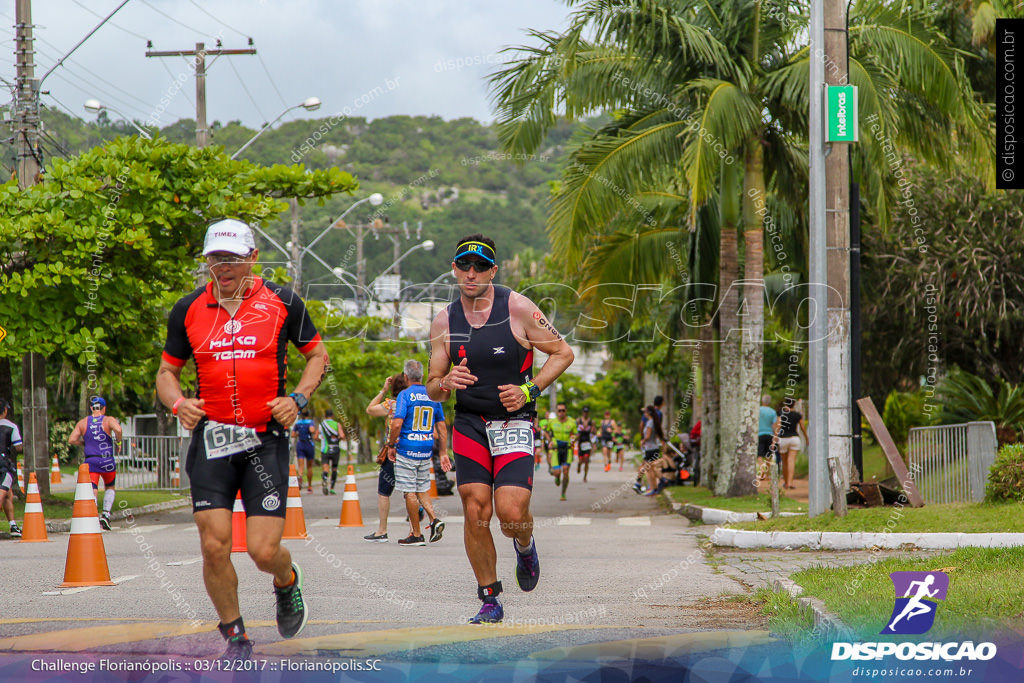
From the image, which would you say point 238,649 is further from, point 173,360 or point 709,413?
point 709,413

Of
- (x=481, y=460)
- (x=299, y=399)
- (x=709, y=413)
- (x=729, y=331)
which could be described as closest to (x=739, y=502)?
(x=729, y=331)

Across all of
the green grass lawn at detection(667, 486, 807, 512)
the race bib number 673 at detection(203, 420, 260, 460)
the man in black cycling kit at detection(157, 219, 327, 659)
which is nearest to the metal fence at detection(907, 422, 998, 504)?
the green grass lawn at detection(667, 486, 807, 512)

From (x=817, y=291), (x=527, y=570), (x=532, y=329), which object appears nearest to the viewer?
(x=532, y=329)

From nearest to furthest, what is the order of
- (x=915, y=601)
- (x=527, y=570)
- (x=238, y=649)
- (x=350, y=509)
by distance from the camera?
(x=238, y=649) < (x=915, y=601) < (x=527, y=570) < (x=350, y=509)

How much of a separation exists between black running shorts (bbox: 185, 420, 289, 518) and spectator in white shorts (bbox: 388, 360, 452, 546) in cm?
734

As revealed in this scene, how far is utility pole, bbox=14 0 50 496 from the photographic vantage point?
18.6 metres

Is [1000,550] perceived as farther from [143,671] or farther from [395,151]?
[395,151]

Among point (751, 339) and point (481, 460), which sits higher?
point (751, 339)

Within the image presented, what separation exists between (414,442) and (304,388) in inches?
289

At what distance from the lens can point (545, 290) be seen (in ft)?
103

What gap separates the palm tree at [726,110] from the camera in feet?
56.3

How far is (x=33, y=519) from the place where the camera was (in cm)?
1445

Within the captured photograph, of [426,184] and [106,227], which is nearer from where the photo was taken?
[106,227]

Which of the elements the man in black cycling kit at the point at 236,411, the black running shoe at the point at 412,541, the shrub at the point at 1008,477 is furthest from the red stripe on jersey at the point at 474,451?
the shrub at the point at 1008,477
